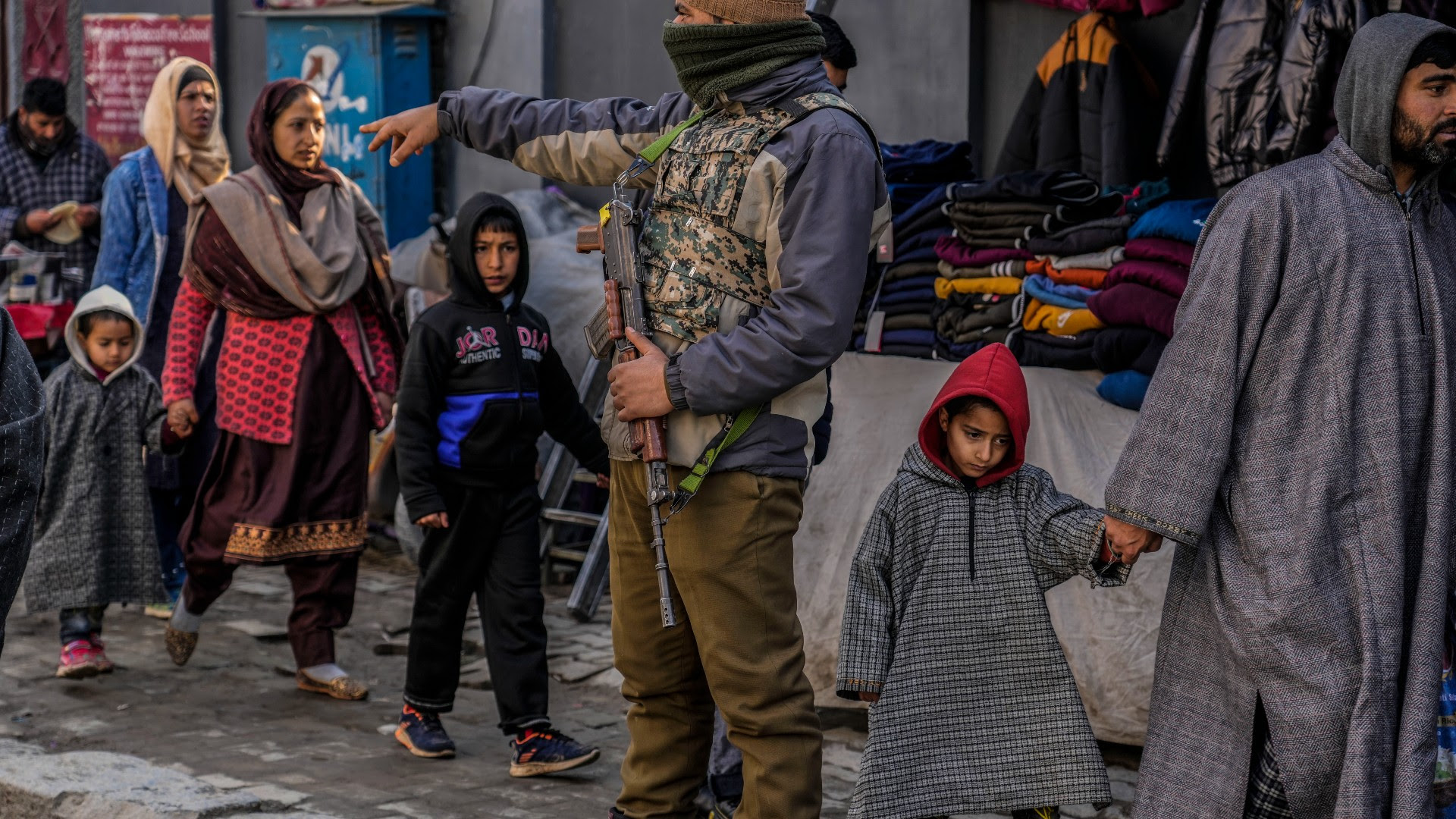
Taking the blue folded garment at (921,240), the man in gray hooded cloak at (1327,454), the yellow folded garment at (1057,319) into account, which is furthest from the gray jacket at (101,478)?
the man in gray hooded cloak at (1327,454)

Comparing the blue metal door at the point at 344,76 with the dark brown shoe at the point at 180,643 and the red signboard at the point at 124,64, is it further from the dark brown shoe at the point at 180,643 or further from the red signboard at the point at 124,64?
the dark brown shoe at the point at 180,643

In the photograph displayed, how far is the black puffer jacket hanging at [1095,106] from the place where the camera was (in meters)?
5.98

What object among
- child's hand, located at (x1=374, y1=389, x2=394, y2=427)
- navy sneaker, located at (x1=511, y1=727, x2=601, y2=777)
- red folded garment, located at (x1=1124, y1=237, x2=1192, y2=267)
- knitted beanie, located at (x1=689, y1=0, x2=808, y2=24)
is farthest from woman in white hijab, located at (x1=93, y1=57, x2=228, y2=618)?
knitted beanie, located at (x1=689, y1=0, x2=808, y2=24)

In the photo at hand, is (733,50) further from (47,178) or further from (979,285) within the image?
(47,178)

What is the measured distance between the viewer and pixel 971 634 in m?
3.98

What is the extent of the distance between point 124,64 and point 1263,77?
840 centimetres

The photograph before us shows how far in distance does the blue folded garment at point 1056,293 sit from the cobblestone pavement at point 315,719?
150 cm

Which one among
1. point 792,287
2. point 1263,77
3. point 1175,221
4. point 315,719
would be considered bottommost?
point 315,719

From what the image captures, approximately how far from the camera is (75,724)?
557cm

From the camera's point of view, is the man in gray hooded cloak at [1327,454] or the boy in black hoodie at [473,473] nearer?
the man in gray hooded cloak at [1327,454]

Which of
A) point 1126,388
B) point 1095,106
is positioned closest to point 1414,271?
point 1126,388

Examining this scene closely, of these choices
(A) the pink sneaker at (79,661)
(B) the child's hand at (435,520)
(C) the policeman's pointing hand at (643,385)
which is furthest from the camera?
(A) the pink sneaker at (79,661)

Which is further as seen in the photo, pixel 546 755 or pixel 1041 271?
pixel 1041 271

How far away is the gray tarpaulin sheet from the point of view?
16.2 feet
